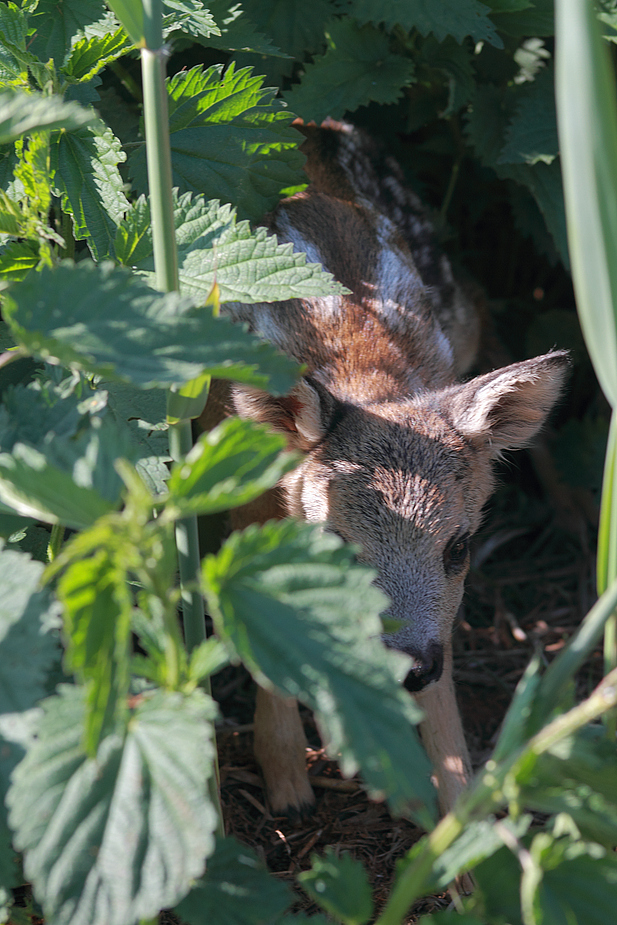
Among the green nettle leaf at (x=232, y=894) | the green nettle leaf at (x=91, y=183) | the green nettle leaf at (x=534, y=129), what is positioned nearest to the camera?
the green nettle leaf at (x=232, y=894)

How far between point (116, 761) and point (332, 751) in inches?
14.4

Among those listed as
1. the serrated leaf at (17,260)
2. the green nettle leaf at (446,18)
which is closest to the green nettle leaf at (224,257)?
the serrated leaf at (17,260)

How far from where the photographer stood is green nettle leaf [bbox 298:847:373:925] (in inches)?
55.1

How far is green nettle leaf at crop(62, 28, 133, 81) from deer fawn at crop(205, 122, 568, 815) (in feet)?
2.35

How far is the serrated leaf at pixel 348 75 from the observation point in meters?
3.31

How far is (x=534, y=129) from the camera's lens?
3592 millimetres

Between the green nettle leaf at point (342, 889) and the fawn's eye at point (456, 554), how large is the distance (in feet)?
4.56

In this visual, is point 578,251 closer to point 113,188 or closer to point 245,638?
point 245,638

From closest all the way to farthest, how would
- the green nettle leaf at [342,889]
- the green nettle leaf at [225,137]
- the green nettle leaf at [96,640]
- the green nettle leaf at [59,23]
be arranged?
the green nettle leaf at [96,640] → the green nettle leaf at [342,889] → the green nettle leaf at [59,23] → the green nettle leaf at [225,137]

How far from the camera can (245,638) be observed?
52.2 inches

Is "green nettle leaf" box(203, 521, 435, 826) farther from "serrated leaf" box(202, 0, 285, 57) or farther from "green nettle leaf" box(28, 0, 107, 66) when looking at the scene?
"serrated leaf" box(202, 0, 285, 57)

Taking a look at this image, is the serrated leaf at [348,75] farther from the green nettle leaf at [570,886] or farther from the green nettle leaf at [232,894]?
the green nettle leaf at [570,886]

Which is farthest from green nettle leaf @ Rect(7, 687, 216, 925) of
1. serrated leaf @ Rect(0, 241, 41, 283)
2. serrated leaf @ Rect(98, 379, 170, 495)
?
serrated leaf @ Rect(0, 241, 41, 283)

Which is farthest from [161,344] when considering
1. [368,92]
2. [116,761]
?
[368,92]
